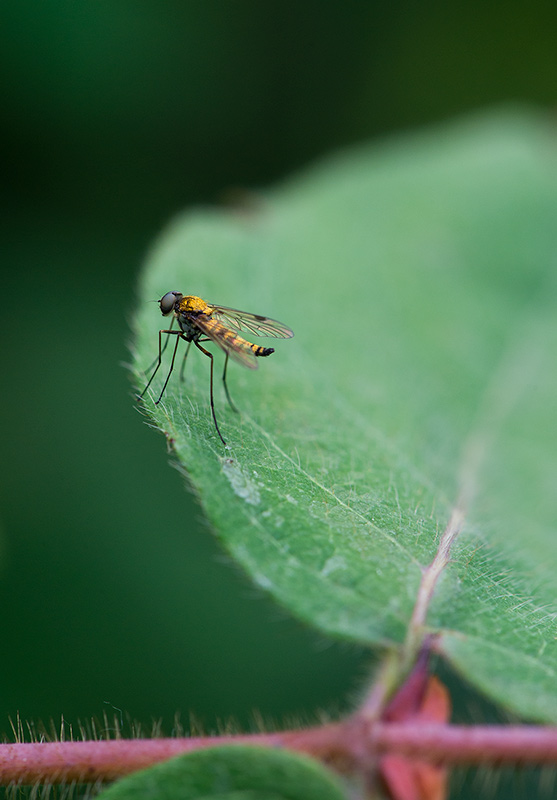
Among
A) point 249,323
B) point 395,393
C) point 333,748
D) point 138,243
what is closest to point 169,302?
point 249,323

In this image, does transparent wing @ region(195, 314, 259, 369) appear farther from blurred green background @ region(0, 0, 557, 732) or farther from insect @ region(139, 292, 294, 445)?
blurred green background @ region(0, 0, 557, 732)

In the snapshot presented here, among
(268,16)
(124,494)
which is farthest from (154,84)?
(124,494)

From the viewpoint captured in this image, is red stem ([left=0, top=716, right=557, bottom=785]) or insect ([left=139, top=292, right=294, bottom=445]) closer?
red stem ([left=0, top=716, right=557, bottom=785])

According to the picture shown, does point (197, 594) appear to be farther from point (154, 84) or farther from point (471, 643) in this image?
point (154, 84)

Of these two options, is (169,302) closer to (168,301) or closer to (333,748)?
(168,301)

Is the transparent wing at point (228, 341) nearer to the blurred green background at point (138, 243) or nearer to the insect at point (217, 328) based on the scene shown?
the insect at point (217, 328)

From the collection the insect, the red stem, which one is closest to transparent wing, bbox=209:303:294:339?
the insect
